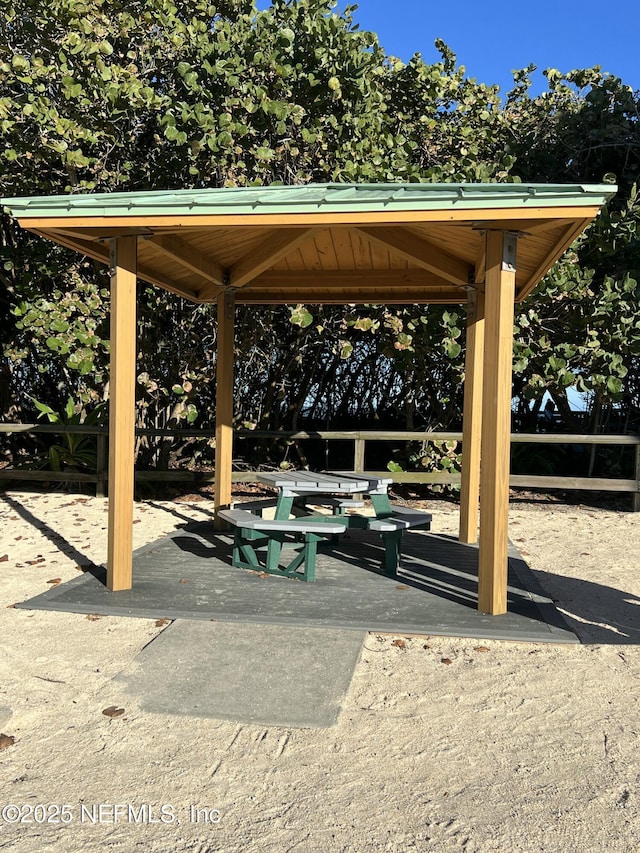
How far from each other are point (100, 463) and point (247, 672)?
21.3 feet

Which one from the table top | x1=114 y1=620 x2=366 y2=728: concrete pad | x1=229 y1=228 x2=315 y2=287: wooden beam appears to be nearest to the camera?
x1=114 y1=620 x2=366 y2=728: concrete pad

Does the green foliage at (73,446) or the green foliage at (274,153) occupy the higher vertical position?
the green foliage at (274,153)

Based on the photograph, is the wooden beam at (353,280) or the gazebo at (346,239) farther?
the wooden beam at (353,280)

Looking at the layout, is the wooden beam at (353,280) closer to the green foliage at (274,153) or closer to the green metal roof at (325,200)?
the green foliage at (274,153)

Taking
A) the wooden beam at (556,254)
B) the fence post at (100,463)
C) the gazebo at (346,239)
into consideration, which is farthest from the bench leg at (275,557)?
the fence post at (100,463)

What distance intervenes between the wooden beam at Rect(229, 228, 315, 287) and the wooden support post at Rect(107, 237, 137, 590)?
1060 millimetres

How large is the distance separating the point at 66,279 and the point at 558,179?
23.5 ft

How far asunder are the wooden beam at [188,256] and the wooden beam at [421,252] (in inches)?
54.4

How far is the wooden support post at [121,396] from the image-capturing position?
4.79 m

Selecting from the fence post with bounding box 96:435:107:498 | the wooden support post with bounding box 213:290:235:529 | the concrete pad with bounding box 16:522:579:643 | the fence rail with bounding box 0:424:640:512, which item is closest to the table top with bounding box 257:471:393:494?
the concrete pad with bounding box 16:522:579:643

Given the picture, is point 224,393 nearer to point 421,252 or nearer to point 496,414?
point 421,252

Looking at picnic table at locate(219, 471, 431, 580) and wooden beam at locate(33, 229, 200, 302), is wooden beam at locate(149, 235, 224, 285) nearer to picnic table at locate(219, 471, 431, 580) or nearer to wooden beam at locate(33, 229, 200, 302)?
wooden beam at locate(33, 229, 200, 302)

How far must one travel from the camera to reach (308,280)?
7.16 metres

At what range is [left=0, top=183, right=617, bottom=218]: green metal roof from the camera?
160 inches
